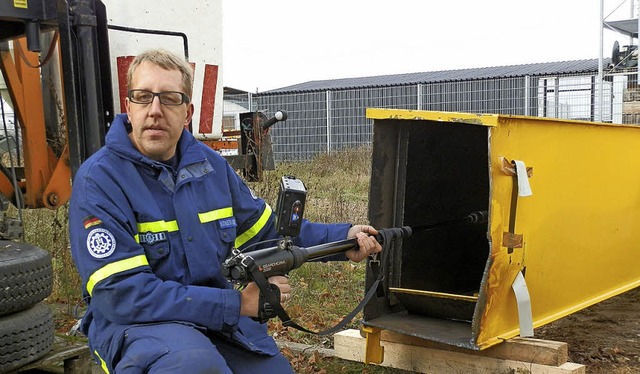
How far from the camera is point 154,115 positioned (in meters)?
2.49

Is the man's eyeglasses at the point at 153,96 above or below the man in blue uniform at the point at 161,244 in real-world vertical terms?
above

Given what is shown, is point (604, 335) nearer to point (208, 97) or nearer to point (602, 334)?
point (602, 334)

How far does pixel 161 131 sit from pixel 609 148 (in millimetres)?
3072

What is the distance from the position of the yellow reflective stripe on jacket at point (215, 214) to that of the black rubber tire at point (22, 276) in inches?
45.4

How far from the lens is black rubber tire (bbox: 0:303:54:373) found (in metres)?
3.18

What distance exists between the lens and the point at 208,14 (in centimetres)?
546

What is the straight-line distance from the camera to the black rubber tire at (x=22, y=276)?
124 inches

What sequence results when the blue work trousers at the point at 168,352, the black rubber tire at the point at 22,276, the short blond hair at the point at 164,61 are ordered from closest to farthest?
the blue work trousers at the point at 168,352, the short blond hair at the point at 164,61, the black rubber tire at the point at 22,276

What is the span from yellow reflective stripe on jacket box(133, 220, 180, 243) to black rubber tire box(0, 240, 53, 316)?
108 centimetres

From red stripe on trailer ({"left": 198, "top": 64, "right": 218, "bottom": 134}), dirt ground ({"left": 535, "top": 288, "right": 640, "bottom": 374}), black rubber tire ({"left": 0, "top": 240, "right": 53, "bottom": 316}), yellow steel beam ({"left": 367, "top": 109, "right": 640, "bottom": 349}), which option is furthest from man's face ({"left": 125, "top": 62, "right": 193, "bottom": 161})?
red stripe on trailer ({"left": 198, "top": 64, "right": 218, "bottom": 134})

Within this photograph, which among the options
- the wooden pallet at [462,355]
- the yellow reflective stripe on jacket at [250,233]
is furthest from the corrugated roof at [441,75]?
the yellow reflective stripe on jacket at [250,233]

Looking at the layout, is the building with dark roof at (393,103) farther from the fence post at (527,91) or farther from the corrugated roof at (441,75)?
the corrugated roof at (441,75)

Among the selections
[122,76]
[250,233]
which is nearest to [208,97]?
[122,76]

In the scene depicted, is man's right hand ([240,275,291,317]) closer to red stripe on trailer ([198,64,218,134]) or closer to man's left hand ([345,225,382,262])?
man's left hand ([345,225,382,262])
